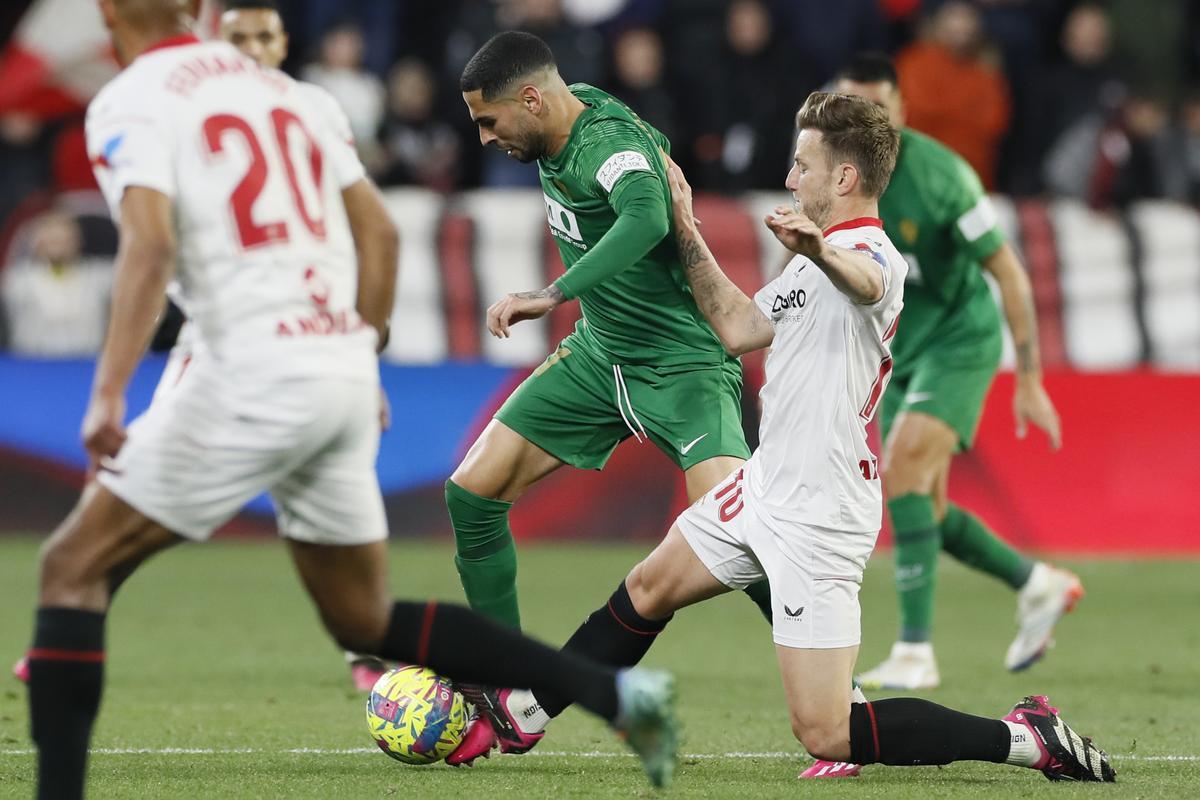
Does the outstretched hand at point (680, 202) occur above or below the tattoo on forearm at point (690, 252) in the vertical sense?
above

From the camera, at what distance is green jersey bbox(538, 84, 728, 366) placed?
236 inches

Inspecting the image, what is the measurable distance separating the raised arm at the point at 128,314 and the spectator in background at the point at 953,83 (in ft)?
34.0

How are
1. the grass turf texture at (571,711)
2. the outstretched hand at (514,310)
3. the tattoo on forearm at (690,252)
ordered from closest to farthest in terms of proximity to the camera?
the outstretched hand at (514,310) → the grass turf texture at (571,711) → the tattoo on forearm at (690,252)

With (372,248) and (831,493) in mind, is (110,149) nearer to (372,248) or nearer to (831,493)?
(372,248)

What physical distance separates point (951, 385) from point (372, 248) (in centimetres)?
387

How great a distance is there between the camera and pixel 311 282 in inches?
169

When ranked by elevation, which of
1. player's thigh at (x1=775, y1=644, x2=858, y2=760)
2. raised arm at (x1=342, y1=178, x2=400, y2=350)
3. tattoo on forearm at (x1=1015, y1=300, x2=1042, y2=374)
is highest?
raised arm at (x1=342, y1=178, x2=400, y2=350)

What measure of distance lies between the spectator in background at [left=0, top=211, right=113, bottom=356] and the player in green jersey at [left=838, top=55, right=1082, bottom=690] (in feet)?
21.9

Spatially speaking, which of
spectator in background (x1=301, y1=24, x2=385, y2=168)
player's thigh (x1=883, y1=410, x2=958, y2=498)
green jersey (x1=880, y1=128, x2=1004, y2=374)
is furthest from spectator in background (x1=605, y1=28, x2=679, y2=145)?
player's thigh (x1=883, y1=410, x2=958, y2=498)

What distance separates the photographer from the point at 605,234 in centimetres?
597

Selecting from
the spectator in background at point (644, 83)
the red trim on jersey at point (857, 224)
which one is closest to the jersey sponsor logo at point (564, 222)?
the red trim on jersey at point (857, 224)

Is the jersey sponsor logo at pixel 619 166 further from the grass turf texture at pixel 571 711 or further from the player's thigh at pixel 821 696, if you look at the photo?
the grass turf texture at pixel 571 711

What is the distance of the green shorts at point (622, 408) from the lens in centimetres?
616

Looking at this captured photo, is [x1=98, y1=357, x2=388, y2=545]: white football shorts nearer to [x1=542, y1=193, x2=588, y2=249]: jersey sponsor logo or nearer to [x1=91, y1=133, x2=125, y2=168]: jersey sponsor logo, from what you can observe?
[x1=91, y1=133, x2=125, y2=168]: jersey sponsor logo
